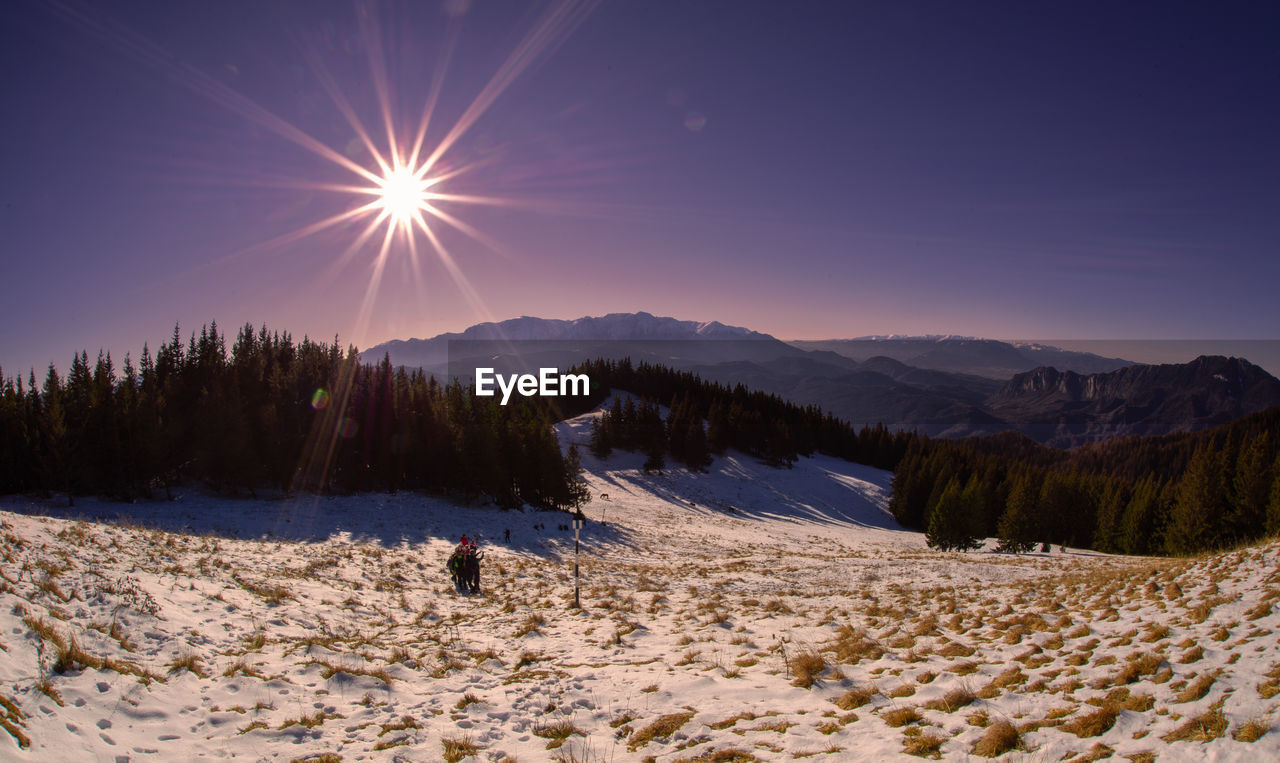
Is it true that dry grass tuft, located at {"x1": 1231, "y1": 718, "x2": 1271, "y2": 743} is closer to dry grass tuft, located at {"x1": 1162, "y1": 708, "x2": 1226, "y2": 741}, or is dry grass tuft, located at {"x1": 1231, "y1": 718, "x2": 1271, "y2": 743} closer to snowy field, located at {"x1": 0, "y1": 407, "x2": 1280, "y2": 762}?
A: snowy field, located at {"x1": 0, "y1": 407, "x2": 1280, "y2": 762}

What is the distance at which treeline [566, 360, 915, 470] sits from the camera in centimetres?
8281

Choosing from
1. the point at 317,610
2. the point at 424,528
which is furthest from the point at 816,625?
the point at 424,528

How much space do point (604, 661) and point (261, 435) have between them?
37656 millimetres

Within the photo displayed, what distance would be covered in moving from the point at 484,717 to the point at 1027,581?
1895 cm

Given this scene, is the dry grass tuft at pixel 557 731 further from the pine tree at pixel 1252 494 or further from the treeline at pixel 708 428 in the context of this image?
the treeline at pixel 708 428

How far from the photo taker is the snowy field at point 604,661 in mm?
6512

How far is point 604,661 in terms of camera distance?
36.7 ft

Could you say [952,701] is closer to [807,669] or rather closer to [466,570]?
[807,669]

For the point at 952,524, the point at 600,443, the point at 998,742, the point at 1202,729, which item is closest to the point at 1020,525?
the point at 952,524

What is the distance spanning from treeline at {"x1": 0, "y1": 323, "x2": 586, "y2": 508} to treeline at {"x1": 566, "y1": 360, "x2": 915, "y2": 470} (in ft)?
117

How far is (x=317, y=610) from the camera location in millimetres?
13406

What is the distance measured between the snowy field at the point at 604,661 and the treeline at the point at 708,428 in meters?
62.6

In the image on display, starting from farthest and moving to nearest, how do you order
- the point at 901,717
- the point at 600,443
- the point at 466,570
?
1. the point at 600,443
2. the point at 466,570
3. the point at 901,717

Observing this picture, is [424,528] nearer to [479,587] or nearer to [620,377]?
[479,587]
